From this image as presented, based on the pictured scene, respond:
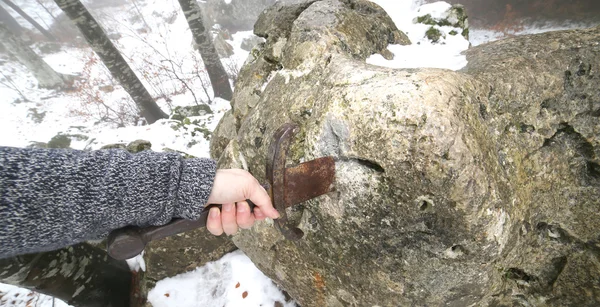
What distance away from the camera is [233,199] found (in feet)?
4.98

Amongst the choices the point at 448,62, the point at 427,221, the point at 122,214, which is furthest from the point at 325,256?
the point at 448,62

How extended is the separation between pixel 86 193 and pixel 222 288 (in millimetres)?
2610

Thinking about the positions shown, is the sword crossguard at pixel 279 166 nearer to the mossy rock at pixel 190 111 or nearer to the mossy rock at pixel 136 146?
the mossy rock at pixel 136 146

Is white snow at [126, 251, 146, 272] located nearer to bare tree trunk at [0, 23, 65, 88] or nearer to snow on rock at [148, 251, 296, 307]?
snow on rock at [148, 251, 296, 307]

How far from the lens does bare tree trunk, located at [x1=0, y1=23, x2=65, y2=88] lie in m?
12.0

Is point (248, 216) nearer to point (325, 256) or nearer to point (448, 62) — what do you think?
point (325, 256)

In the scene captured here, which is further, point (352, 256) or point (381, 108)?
point (352, 256)

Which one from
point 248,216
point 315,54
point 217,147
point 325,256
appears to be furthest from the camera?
point 217,147

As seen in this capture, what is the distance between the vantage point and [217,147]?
3.80 metres

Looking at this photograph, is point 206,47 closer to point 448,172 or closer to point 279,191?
point 279,191

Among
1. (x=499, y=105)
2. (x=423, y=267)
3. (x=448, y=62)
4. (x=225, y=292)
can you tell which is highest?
(x=448, y=62)

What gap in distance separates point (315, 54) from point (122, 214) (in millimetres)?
1908

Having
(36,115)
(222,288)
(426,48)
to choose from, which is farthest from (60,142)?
(426,48)

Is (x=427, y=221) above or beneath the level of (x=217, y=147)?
above
